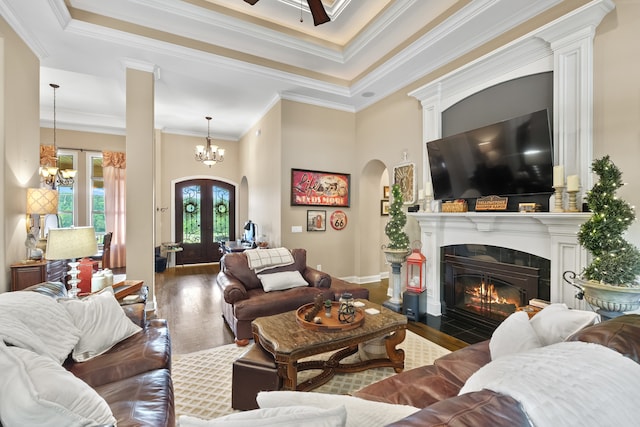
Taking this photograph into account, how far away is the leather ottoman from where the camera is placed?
2004 millimetres

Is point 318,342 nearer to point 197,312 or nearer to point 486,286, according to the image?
point 486,286

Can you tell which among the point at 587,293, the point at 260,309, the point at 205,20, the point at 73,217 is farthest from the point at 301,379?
the point at 73,217

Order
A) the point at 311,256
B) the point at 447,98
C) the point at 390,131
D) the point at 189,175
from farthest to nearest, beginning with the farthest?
the point at 189,175 < the point at 311,256 < the point at 390,131 < the point at 447,98

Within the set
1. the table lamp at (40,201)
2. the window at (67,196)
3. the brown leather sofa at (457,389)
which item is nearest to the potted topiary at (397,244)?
the brown leather sofa at (457,389)

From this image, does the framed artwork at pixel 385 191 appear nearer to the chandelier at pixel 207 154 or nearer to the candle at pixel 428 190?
the candle at pixel 428 190

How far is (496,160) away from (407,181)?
1.45 m

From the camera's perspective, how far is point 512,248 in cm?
327

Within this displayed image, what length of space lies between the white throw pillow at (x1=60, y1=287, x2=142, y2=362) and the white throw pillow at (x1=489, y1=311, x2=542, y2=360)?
2444 millimetres

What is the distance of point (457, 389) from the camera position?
1604mm

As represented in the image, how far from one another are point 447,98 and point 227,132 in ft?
19.6

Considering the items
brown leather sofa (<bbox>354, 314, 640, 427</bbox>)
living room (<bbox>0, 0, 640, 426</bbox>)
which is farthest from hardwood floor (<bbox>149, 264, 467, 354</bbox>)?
brown leather sofa (<bbox>354, 314, 640, 427</bbox>)

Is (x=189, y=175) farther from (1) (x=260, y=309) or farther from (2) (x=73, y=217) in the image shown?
(1) (x=260, y=309)

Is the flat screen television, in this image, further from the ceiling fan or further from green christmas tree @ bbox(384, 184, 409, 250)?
the ceiling fan

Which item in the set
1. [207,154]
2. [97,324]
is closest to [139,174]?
[97,324]
